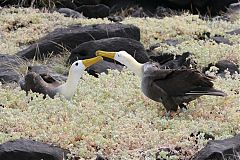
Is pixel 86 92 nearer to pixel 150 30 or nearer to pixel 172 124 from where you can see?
pixel 172 124

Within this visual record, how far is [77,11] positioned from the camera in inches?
581

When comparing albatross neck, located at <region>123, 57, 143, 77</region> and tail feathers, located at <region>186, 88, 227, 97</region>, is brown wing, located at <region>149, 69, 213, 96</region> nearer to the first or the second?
tail feathers, located at <region>186, 88, 227, 97</region>

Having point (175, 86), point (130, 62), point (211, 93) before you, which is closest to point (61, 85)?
point (130, 62)

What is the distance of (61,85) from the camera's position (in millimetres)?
7586

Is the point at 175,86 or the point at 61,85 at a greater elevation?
the point at 175,86

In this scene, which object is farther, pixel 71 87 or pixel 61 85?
pixel 61 85

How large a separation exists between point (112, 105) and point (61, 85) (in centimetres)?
93

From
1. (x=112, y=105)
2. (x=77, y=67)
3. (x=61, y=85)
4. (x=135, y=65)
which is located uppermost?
(x=135, y=65)

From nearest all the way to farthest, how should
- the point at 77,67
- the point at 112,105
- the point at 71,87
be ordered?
the point at 112,105 < the point at 71,87 < the point at 77,67

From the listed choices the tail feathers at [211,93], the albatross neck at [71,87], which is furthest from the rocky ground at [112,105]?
the tail feathers at [211,93]

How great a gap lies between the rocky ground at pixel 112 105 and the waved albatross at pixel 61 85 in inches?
5.2

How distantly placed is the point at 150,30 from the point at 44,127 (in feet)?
20.2

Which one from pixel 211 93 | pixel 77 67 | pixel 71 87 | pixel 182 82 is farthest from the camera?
pixel 77 67

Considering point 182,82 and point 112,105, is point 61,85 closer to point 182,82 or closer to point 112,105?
point 112,105
